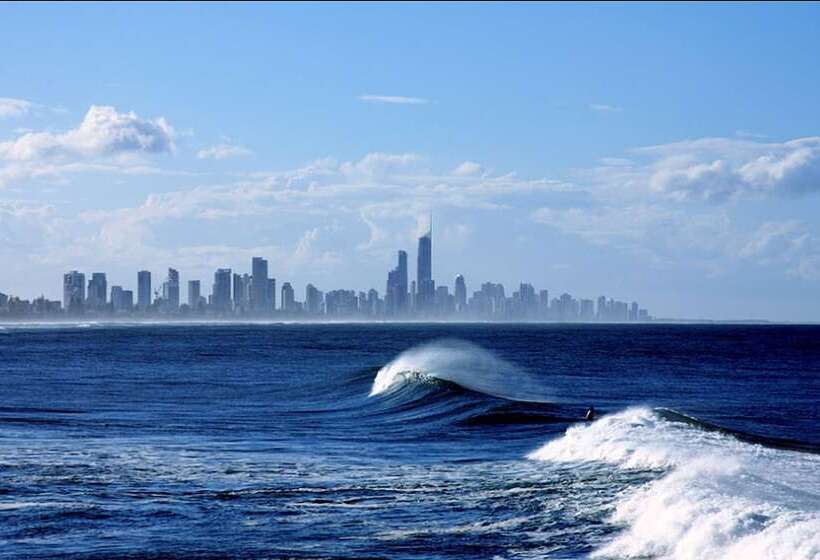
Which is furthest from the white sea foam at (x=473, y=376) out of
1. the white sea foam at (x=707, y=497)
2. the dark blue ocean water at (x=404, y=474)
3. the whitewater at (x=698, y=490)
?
the white sea foam at (x=707, y=497)

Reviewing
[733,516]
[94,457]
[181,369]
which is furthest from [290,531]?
[181,369]

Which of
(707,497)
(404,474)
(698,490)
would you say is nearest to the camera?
(707,497)

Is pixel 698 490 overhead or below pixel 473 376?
overhead

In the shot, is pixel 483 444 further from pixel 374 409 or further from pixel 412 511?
pixel 374 409

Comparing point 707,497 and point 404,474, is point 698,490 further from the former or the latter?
point 404,474

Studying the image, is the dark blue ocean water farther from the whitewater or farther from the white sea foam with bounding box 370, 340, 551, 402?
the white sea foam with bounding box 370, 340, 551, 402

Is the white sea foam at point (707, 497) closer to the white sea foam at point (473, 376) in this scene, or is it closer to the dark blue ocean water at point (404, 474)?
the dark blue ocean water at point (404, 474)

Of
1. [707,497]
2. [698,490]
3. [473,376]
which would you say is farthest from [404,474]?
[473,376]
